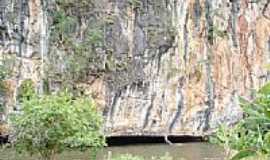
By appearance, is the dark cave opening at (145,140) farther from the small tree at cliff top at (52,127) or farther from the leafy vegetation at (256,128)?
the leafy vegetation at (256,128)

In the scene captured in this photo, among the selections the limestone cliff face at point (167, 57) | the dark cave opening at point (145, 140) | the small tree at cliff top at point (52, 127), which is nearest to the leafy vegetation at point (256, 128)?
the small tree at cliff top at point (52, 127)

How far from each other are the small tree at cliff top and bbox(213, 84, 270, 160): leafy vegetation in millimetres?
8103

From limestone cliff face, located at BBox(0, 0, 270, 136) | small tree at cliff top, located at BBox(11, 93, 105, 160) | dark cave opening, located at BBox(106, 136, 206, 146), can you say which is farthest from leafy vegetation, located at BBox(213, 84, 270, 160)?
dark cave opening, located at BBox(106, 136, 206, 146)

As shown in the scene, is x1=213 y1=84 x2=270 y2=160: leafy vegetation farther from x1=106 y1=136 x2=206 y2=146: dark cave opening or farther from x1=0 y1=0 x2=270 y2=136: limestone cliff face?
x1=106 y1=136 x2=206 y2=146: dark cave opening

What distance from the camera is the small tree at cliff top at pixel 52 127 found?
980 centimetres

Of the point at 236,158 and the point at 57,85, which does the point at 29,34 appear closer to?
the point at 57,85

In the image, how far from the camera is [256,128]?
1707mm

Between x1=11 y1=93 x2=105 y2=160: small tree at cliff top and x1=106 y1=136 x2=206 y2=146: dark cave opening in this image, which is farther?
x1=106 y1=136 x2=206 y2=146: dark cave opening

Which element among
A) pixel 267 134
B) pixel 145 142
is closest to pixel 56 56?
pixel 145 142

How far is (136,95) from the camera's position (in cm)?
2259

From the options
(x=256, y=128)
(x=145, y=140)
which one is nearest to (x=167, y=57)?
(x=145, y=140)

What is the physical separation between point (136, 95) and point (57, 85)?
2.95m

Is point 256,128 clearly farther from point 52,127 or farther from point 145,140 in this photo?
point 145,140

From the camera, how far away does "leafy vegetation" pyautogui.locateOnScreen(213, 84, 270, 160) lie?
161 cm
